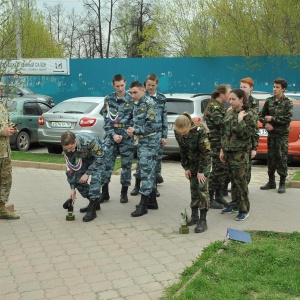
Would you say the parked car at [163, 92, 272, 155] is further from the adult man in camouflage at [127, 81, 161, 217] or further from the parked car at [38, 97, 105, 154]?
the adult man in camouflage at [127, 81, 161, 217]

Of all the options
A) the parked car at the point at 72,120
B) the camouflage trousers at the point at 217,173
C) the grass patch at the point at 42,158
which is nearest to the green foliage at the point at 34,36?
the parked car at the point at 72,120

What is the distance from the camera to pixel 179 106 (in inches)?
455

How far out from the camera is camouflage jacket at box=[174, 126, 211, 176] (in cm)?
609

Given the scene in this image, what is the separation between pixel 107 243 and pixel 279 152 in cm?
383

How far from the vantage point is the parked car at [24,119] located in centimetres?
1371

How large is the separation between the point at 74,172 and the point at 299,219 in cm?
312

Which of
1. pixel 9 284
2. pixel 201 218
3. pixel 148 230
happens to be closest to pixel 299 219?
pixel 201 218

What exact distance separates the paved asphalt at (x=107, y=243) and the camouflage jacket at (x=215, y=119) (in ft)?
3.44

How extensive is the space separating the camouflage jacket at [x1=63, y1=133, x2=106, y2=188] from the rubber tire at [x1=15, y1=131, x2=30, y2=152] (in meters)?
7.32

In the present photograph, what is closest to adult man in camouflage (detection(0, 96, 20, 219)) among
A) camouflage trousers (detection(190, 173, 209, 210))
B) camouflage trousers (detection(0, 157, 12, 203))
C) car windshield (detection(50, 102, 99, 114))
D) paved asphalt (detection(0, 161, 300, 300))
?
camouflage trousers (detection(0, 157, 12, 203))

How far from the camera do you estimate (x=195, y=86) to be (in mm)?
22375

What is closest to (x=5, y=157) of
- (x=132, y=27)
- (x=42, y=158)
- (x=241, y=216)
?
(x=241, y=216)

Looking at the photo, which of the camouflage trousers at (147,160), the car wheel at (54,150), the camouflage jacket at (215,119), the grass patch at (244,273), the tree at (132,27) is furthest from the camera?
the tree at (132,27)

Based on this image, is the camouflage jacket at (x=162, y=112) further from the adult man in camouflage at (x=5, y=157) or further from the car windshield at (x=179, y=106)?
the car windshield at (x=179, y=106)
